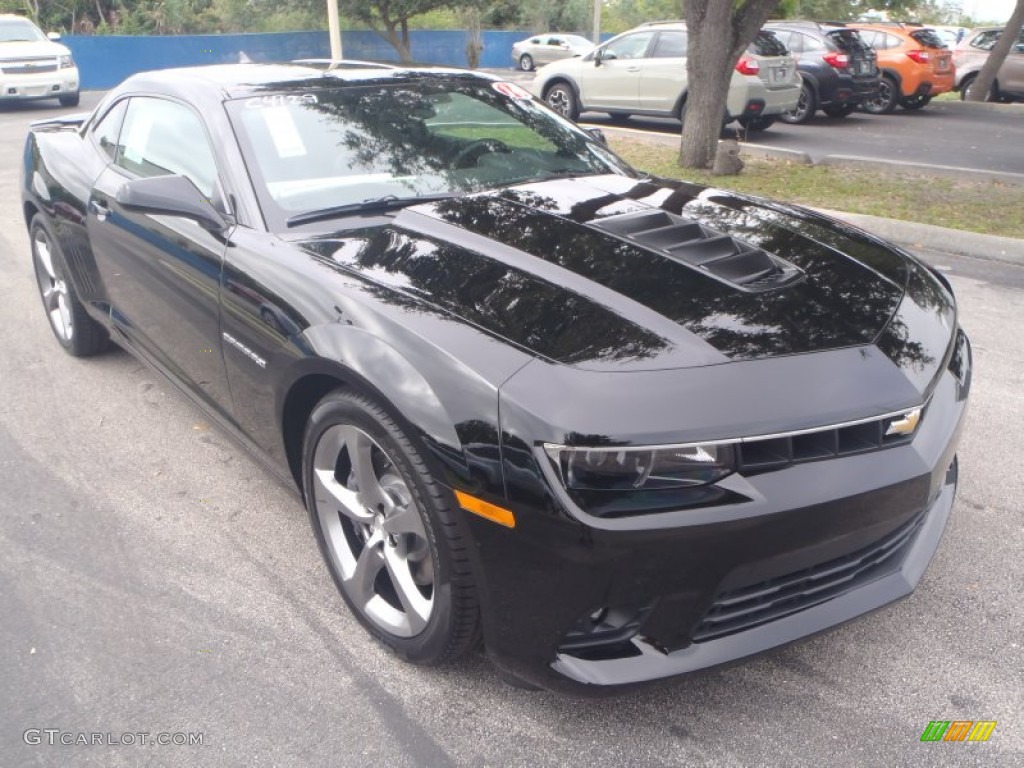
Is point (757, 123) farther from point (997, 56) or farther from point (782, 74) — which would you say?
point (997, 56)

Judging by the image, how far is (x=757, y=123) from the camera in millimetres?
13773

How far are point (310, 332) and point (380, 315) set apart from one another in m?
0.29

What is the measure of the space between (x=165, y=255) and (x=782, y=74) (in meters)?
11.8

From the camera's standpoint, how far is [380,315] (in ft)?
8.11

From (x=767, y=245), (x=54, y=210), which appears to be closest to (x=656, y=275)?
(x=767, y=245)

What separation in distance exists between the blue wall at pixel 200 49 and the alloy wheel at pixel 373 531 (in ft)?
73.9

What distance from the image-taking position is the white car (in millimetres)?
17500

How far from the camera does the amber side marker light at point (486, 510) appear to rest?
6.86 ft

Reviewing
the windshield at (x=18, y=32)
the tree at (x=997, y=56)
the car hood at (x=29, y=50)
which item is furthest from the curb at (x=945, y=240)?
the windshield at (x=18, y=32)

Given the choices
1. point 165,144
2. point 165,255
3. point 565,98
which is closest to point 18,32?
point 565,98

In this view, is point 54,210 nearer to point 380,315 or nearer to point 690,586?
point 380,315

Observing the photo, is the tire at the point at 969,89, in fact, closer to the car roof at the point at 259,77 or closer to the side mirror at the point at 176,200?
the car roof at the point at 259,77

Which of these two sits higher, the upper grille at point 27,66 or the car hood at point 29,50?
the car hood at point 29,50

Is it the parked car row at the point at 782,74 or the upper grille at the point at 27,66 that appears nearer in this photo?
the parked car row at the point at 782,74
